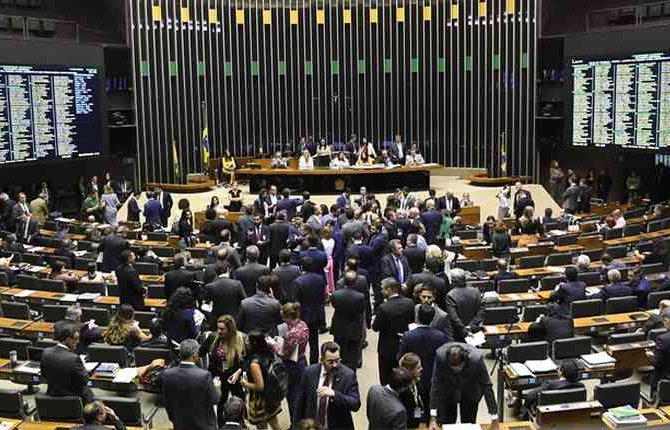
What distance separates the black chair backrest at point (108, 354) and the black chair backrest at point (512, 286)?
17.0 ft

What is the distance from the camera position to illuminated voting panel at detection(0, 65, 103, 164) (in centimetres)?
1908

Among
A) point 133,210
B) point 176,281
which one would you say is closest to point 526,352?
point 176,281

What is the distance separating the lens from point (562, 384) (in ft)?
23.0

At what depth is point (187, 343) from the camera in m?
6.11

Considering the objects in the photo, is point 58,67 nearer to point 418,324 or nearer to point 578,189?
point 578,189

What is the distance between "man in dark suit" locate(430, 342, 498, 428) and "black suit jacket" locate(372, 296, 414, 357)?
48.1 inches

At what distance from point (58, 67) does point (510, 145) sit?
45.9ft

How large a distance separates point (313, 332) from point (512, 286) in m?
3.41

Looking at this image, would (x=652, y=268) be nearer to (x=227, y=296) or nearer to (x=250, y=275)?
(x=250, y=275)

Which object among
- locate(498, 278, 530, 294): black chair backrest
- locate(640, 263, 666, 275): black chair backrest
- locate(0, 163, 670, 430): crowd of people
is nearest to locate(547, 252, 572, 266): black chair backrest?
locate(0, 163, 670, 430): crowd of people

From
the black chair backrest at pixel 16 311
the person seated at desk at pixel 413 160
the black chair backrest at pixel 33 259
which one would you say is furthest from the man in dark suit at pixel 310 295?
the person seated at desk at pixel 413 160

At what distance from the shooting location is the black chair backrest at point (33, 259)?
13344 mm

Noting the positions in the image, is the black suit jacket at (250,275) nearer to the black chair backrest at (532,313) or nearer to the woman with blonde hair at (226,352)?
the woman with blonde hair at (226,352)

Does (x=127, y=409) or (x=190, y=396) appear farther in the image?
(x=127, y=409)
